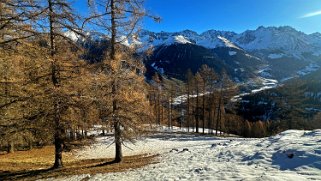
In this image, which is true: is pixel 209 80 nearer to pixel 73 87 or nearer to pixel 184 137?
pixel 184 137

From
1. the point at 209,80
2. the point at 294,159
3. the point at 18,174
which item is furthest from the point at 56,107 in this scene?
the point at 209,80

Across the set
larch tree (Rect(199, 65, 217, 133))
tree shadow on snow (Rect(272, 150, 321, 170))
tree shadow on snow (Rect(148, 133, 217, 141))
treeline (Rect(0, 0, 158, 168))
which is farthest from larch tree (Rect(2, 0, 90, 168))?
larch tree (Rect(199, 65, 217, 133))

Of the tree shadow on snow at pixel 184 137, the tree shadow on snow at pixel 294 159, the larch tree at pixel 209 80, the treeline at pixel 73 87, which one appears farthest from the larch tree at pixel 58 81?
the larch tree at pixel 209 80

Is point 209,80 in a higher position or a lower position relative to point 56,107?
higher

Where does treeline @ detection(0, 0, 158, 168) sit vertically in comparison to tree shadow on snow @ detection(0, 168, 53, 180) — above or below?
above

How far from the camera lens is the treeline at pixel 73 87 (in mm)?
15703

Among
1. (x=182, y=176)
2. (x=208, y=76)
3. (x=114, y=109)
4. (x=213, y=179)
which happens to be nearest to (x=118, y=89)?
(x=114, y=109)

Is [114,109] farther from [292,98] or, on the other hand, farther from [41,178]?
[292,98]

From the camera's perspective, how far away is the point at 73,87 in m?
16.7

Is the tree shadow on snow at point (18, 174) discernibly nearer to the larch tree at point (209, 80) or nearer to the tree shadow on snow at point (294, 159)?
the tree shadow on snow at point (294, 159)

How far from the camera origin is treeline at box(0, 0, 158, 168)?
1570cm

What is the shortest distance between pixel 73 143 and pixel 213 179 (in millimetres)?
9578

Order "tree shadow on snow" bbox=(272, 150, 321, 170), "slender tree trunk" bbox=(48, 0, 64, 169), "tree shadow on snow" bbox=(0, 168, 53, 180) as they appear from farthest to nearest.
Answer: "slender tree trunk" bbox=(48, 0, 64, 169)
"tree shadow on snow" bbox=(0, 168, 53, 180)
"tree shadow on snow" bbox=(272, 150, 321, 170)

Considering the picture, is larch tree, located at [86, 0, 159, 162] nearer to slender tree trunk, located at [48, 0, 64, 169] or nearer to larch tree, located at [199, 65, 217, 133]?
slender tree trunk, located at [48, 0, 64, 169]
